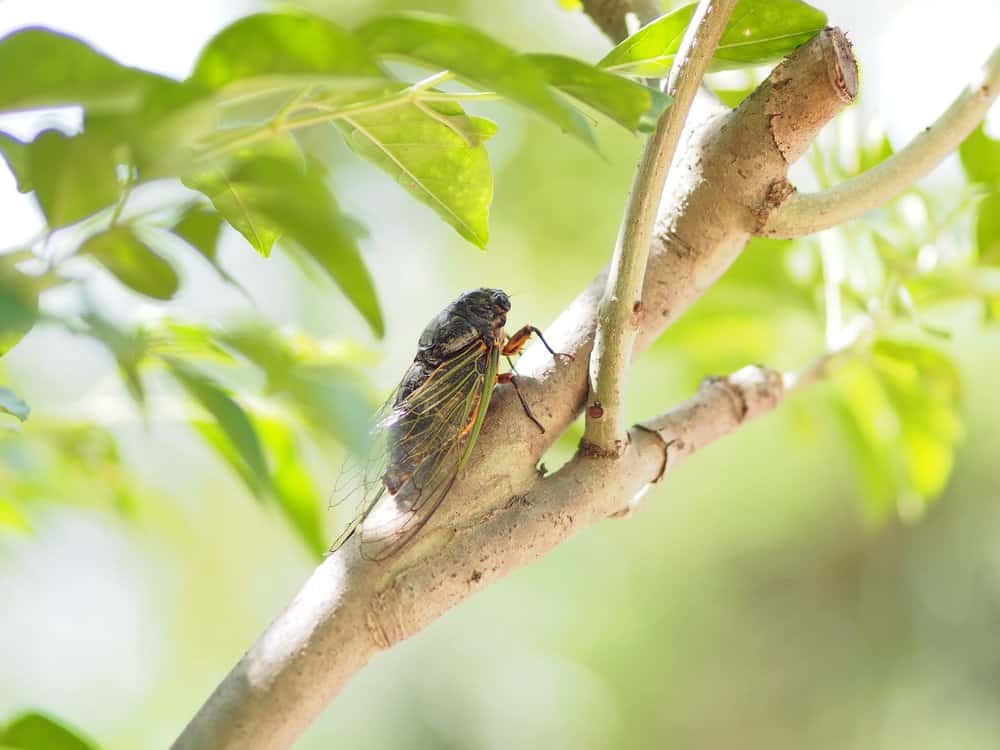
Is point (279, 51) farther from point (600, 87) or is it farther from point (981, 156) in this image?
point (981, 156)

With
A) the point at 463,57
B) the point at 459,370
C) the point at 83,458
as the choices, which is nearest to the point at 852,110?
the point at 459,370

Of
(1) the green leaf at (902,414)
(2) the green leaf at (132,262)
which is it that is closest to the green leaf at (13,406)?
(2) the green leaf at (132,262)

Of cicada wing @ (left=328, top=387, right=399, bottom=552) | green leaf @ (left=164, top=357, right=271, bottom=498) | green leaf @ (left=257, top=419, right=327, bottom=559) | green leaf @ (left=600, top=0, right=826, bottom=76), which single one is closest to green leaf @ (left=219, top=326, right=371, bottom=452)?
green leaf @ (left=164, top=357, right=271, bottom=498)

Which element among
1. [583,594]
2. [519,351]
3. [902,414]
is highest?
[519,351]

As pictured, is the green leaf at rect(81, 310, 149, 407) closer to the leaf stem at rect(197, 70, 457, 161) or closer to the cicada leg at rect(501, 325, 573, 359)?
the leaf stem at rect(197, 70, 457, 161)

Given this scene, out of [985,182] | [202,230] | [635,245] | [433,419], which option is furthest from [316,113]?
[985,182]
